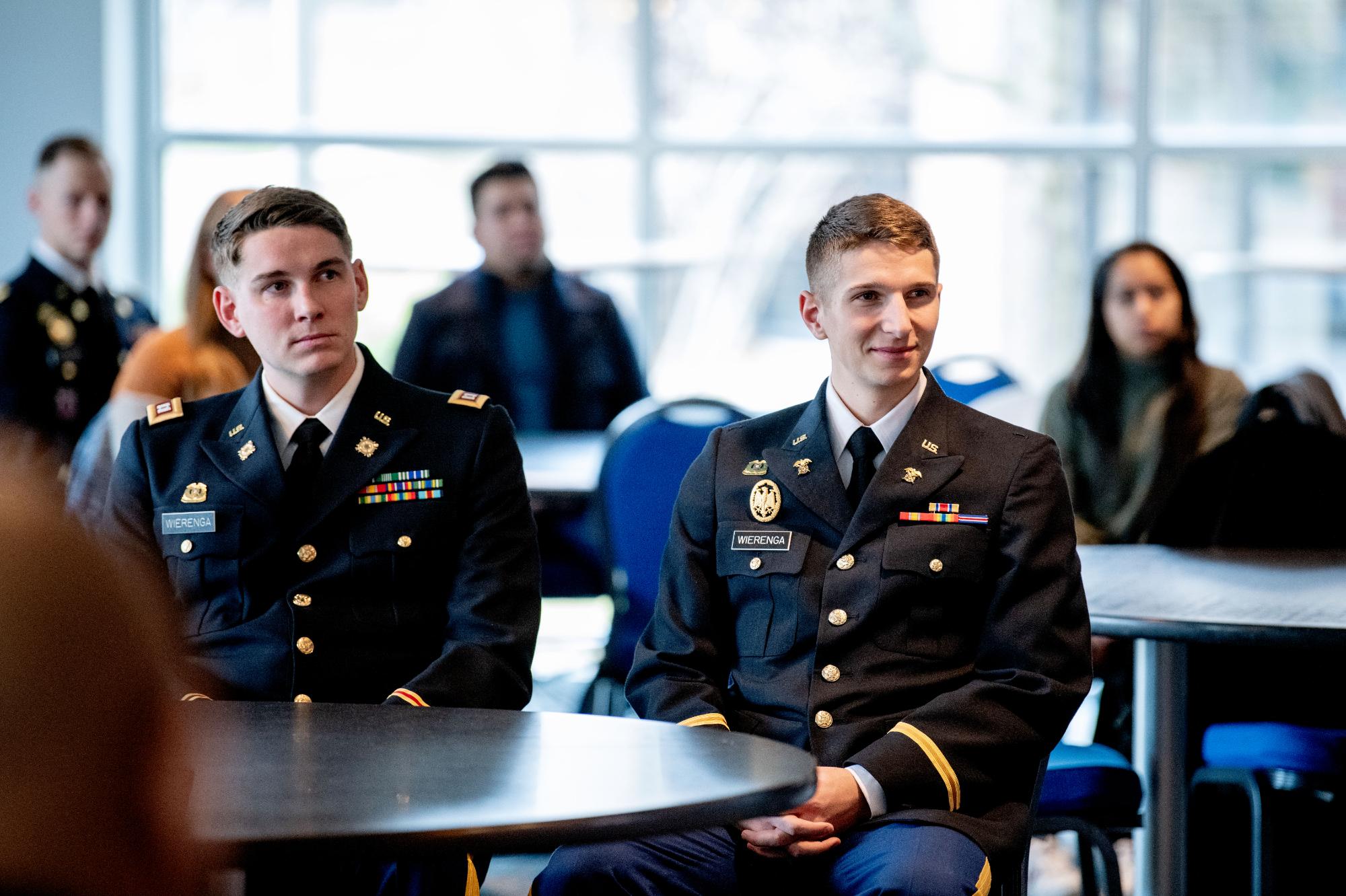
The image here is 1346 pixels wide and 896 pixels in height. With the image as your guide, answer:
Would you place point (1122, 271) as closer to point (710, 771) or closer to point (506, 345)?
point (506, 345)

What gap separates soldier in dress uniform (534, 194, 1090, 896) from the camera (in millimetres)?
1869

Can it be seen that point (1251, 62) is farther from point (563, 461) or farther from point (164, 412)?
point (164, 412)

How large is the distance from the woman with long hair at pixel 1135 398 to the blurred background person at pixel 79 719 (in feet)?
10.2

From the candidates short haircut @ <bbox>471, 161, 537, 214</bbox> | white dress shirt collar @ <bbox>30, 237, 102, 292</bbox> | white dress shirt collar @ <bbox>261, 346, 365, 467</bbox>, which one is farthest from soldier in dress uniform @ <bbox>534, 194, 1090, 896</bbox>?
white dress shirt collar @ <bbox>30, 237, 102, 292</bbox>

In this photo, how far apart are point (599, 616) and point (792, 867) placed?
14.4ft

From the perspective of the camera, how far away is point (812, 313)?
2.24m

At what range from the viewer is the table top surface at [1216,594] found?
213 centimetres

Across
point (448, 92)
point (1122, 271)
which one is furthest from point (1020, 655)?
point (448, 92)

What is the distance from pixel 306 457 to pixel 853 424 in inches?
31.1

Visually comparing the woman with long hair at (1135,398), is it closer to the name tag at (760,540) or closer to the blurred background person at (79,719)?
the name tag at (760,540)

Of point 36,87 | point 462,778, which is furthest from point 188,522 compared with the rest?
point 36,87

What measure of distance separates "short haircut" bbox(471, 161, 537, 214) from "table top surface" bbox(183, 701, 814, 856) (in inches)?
119

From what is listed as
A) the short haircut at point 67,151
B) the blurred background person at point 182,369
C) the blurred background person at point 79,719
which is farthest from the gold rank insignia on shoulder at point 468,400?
the short haircut at point 67,151

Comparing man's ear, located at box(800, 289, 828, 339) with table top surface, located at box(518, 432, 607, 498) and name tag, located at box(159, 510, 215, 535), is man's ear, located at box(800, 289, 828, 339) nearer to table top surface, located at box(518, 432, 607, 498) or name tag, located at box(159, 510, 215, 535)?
name tag, located at box(159, 510, 215, 535)
